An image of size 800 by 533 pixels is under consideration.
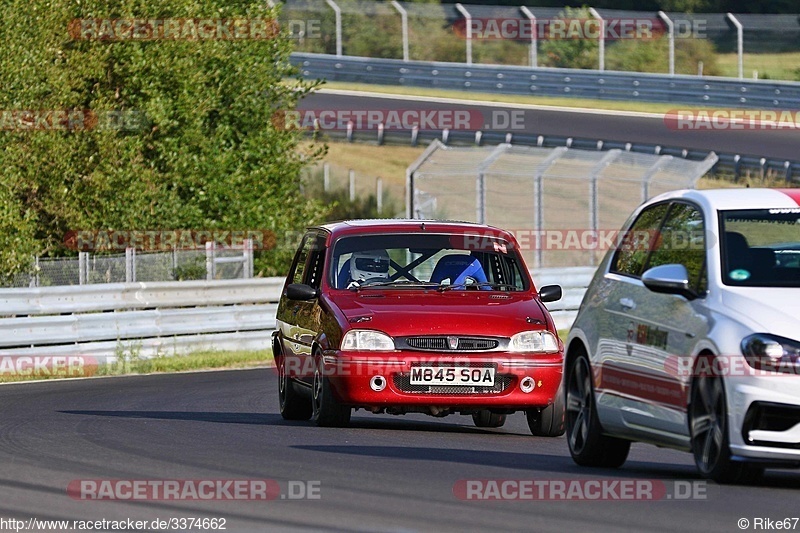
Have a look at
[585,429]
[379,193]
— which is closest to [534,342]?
[585,429]

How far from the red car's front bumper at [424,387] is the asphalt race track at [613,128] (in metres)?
27.1

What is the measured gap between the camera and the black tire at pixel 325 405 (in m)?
13.1

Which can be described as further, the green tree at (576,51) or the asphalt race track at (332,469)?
the green tree at (576,51)

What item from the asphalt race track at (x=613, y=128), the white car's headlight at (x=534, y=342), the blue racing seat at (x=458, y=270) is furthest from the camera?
the asphalt race track at (x=613, y=128)

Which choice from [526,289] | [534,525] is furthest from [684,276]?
[526,289]

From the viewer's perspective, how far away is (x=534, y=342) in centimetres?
1318

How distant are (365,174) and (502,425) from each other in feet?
104

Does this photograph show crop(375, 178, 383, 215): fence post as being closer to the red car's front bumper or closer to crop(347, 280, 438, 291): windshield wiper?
crop(347, 280, 438, 291): windshield wiper

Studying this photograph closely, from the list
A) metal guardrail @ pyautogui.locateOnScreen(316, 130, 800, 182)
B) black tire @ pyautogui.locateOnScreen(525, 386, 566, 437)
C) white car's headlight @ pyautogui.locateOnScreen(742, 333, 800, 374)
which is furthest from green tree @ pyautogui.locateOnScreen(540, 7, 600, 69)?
white car's headlight @ pyautogui.locateOnScreen(742, 333, 800, 374)

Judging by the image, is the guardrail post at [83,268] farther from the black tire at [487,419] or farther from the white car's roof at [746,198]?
the white car's roof at [746,198]

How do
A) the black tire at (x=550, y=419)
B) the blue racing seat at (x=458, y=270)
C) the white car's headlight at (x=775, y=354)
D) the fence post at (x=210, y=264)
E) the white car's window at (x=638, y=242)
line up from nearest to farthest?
the white car's headlight at (x=775, y=354) < the white car's window at (x=638, y=242) < the black tire at (x=550, y=419) < the blue racing seat at (x=458, y=270) < the fence post at (x=210, y=264)

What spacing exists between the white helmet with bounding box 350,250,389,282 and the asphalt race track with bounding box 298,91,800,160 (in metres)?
26.1

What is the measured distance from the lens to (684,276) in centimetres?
950

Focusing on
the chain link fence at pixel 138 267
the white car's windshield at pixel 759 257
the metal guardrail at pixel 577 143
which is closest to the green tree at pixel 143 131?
the chain link fence at pixel 138 267
